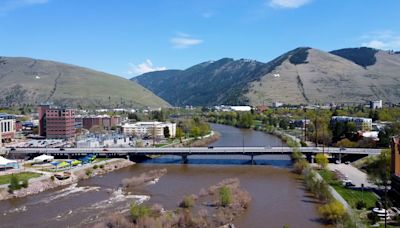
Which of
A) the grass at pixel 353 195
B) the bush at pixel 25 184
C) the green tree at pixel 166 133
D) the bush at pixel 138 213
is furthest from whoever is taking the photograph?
the green tree at pixel 166 133

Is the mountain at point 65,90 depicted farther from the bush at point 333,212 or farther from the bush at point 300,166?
the bush at point 333,212

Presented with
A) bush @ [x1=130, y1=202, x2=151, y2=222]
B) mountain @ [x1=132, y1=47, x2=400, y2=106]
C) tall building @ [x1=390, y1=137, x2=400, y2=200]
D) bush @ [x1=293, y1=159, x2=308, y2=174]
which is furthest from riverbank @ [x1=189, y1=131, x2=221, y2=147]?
mountain @ [x1=132, y1=47, x2=400, y2=106]

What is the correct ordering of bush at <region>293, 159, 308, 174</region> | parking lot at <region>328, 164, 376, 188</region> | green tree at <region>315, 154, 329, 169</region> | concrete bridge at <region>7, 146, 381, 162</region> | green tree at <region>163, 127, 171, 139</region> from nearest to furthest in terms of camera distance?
1. parking lot at <region>328, 164, 376, 188</region>
2. bush at <region>293, 159, 308, 174</region>
3. green tree at <region>315, 154, 329, 169</region>
4. concrete bridge at <region>7, 146, 381, 162</region>
5. green tree at <region>163, 127, 171, 139</region>

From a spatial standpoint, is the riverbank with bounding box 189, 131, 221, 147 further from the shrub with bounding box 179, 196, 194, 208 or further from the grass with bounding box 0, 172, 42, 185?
the shrub with bounding box 179, 196, 194, 208

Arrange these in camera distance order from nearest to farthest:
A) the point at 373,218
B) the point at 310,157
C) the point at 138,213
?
the point at 373,218, the point at 138,213, the point at 310,157

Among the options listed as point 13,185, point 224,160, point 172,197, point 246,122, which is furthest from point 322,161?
point 246,122

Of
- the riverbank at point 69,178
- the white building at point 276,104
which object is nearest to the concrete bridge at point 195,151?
the riverbank at point 69,178

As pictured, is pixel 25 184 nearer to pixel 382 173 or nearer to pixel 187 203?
pixel 187 203
